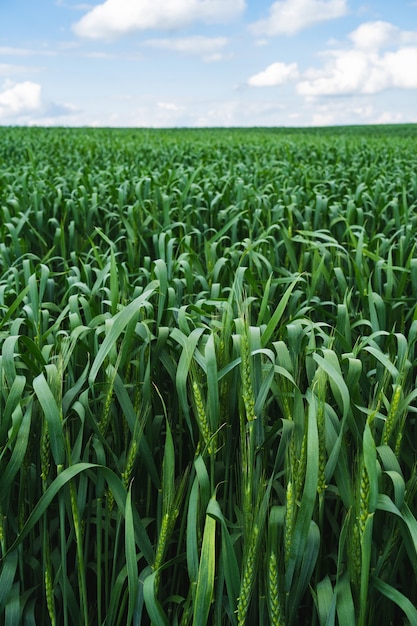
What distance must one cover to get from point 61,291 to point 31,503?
2072 millimetres

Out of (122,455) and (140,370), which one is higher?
(140,370)

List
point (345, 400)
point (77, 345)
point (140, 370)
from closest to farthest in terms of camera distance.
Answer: point (345, 400) → point (140, 370) → point (77, 345)

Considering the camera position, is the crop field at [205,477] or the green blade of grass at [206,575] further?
the crop field at [205,477]

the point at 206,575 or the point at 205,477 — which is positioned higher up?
the point at 205,477

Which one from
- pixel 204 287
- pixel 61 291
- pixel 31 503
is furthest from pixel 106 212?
pixel 31 503

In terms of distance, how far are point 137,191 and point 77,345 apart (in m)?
3.81

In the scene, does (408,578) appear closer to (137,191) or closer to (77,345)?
(77,345)

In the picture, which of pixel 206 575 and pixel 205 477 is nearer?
pixel 206 575

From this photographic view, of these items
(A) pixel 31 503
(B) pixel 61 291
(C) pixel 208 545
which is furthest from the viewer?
(B) pixel 61 291

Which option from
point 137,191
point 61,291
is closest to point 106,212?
point 137,191

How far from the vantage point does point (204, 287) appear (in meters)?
3.36

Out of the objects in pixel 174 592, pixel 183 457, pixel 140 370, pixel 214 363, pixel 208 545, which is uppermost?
pixel 214 363

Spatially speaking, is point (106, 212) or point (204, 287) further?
point (106, 212)

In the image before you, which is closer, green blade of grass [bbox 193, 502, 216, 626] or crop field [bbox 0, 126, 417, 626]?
green blade of grass [bbox 193, 502, 216, 626]
